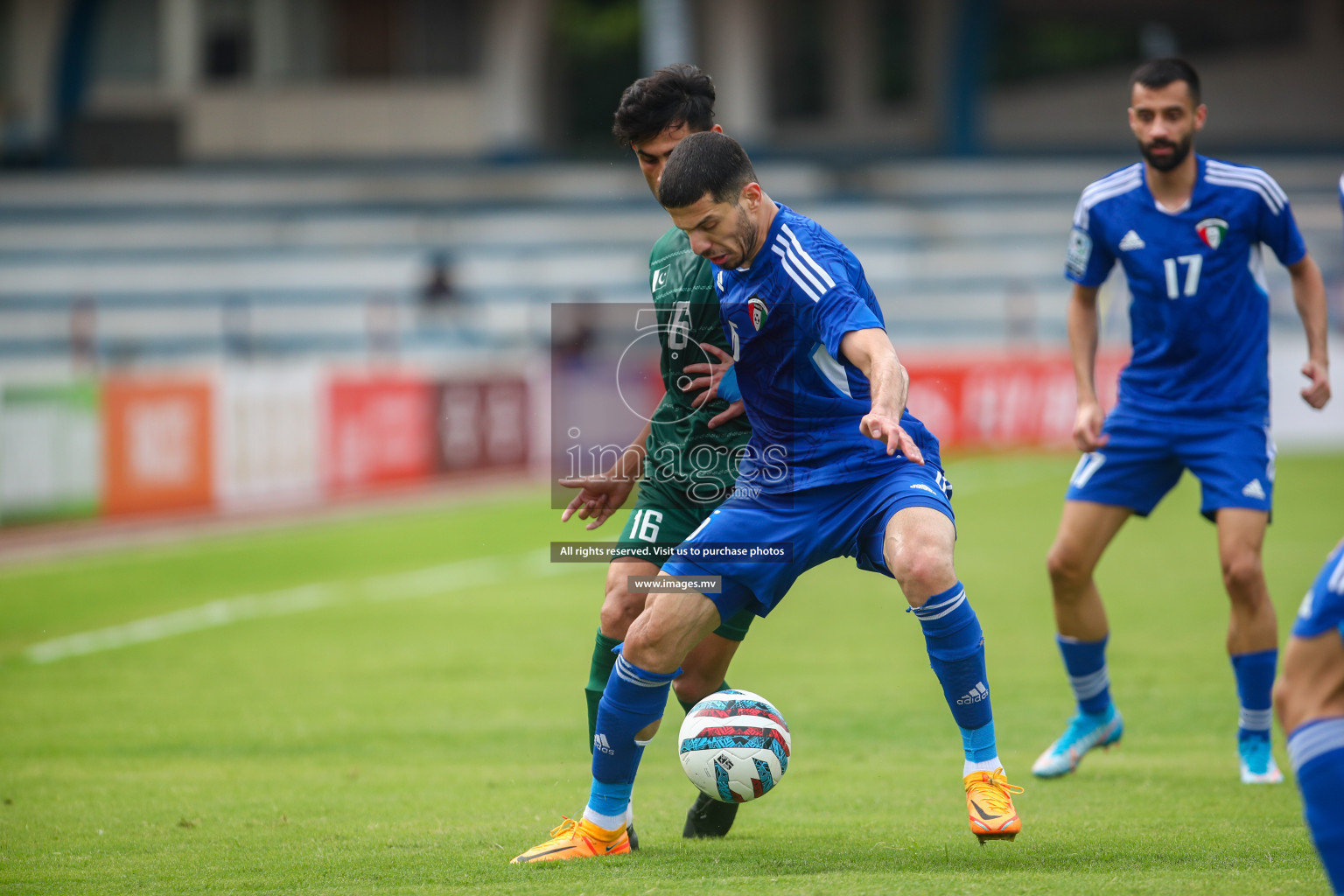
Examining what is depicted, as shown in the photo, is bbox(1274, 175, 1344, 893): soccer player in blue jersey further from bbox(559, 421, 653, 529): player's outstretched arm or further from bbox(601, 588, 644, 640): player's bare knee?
bbox(559, 421, 653, 529): player's outstretched arm

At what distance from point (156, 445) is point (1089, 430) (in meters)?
12.2

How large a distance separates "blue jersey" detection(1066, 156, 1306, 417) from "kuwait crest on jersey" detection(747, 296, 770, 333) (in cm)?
185

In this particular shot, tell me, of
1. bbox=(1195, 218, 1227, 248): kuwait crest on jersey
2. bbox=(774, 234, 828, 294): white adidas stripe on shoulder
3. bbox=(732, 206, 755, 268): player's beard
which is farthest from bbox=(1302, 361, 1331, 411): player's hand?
bbox=(732, 206, 755, 268): player's beard

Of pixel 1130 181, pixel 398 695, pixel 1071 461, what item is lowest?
pixel 1071 461

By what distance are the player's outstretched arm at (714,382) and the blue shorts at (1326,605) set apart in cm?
218

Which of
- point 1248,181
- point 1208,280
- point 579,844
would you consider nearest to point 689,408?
point 579,844

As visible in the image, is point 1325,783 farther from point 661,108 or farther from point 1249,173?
point 1249,173

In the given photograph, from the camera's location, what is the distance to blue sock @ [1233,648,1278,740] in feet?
18.2

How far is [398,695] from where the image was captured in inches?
314

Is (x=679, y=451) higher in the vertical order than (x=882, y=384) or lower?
lower

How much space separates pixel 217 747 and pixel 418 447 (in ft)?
43.2

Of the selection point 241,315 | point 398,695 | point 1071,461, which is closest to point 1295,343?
point 1071,461

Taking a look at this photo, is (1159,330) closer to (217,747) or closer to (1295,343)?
(217,747)

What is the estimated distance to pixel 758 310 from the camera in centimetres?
446
